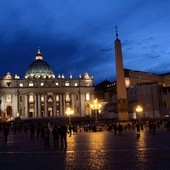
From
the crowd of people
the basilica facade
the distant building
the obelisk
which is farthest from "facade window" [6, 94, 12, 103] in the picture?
the obelisk

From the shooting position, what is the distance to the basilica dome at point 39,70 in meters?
106

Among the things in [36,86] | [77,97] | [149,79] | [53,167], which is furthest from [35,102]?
[53,167]

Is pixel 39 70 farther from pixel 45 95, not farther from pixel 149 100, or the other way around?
pixel 149 100

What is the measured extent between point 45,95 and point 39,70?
1107 cm

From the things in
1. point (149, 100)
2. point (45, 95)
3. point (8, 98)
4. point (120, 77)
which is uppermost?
point (45, 95)

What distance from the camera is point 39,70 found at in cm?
10719

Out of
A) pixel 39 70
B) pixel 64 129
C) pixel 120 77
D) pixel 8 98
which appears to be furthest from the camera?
pixel 39 70

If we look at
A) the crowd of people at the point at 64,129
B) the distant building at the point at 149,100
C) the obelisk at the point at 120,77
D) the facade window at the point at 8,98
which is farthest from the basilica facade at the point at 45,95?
the obelisk at the point at 120,77

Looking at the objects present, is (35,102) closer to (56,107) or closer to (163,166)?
(56,107)

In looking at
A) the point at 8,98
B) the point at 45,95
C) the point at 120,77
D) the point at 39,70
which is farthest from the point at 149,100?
the point at 39,70

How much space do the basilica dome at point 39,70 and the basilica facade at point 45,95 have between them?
2.33 m

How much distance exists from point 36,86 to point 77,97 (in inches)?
473

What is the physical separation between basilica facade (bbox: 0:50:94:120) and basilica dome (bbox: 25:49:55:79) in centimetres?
A: 233

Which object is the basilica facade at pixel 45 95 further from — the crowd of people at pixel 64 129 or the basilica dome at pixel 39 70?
the crowd of people at pixel 64 129
